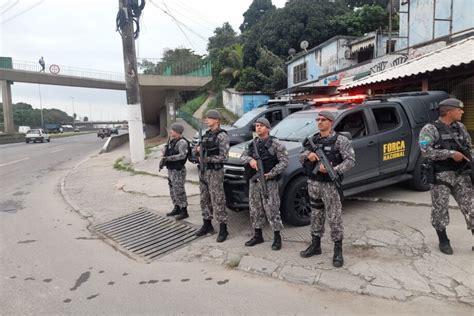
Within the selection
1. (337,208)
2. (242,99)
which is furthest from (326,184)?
(242,99)

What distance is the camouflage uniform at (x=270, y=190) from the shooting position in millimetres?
4582

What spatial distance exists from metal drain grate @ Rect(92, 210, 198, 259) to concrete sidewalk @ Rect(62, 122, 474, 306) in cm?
23

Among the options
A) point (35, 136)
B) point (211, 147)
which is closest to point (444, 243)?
point (211, 147)

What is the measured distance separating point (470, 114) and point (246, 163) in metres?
7.09

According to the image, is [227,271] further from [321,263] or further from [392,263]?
[392,263]

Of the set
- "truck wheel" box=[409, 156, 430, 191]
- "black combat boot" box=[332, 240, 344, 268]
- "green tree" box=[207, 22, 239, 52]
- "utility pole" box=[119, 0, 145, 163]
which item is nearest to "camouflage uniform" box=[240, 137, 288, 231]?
"black combat boot" box=[332, 240, 344, 268]

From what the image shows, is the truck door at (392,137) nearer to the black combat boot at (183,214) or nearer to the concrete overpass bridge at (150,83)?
the black combat boot at (183,214)

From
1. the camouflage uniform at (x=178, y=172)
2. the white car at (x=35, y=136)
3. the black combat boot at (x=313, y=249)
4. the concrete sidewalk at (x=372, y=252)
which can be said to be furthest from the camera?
the white car at (x=35, y=136)

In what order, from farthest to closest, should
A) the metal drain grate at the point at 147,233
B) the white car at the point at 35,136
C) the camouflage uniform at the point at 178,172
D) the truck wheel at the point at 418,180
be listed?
the white car at the point at 35,136 → the truck wheel at the point at 418,180 → the camouflage uniform at the point at 178,172 → the metal drain grate at the point at 147,233

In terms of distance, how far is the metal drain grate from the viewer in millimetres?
5172

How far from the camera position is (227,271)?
422 cm

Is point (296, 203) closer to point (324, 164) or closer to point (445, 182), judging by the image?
point (324, 164)

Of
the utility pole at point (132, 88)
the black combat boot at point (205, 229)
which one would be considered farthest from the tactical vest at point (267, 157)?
the utility pole at point (132, 88)

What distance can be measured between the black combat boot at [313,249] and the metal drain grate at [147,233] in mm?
1766
